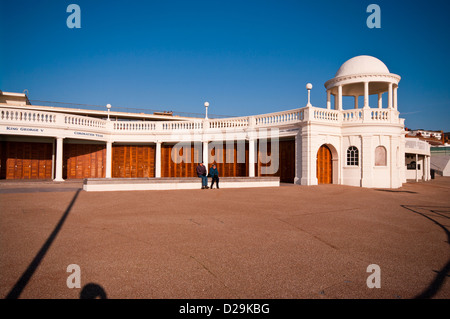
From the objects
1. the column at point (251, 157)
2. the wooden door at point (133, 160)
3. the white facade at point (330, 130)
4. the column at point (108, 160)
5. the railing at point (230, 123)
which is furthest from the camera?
the wooden door at point (133, 160)

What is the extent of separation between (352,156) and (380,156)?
1.82 m

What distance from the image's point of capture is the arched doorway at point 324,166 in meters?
19.5

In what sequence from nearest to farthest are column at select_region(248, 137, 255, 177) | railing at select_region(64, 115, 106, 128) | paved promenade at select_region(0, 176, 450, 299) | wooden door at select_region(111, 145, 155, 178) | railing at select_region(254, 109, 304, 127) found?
1. paved promenade at select_region(0, 176, 450, 299)
2. railing at select_region(254, 109, 304, 127)
3. railing at select_region(64, 115, 106, 128)
4. column at select_region(248, 137, 255, 177)
5. wooden door at select_region(111, 145, 155, 178)

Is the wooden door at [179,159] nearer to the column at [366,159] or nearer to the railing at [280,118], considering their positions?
the railing at [280,118]

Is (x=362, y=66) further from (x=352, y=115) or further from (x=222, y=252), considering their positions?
(x=222, y=252)

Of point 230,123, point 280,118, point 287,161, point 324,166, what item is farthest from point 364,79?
point 230,123

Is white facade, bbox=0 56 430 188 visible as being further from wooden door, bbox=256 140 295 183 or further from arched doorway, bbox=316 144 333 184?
wooden door, bbox=256 140 295 183

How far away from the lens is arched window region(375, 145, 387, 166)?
19203mm

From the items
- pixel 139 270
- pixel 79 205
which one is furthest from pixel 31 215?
pixel 139 270

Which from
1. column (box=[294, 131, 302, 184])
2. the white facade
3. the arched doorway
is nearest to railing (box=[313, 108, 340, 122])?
the white facade

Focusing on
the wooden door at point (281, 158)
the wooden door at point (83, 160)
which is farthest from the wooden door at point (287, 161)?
the wooden door at point (83, 160)

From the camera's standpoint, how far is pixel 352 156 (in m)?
19.6

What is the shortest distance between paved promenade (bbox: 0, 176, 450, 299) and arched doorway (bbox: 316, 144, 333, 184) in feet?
33.7

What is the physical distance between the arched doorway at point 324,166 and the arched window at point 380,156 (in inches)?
118
